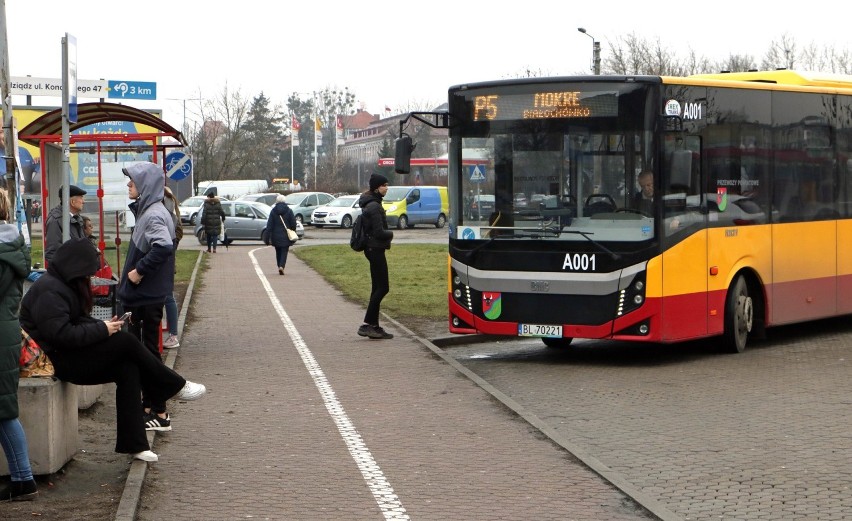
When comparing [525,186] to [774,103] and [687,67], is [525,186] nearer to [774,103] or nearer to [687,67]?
[774,103]

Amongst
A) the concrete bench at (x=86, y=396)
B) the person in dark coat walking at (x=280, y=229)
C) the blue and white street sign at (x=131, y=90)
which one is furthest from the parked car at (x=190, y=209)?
the concrete bench at (x=86, y=396)

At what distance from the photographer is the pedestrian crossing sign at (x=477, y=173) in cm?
1345

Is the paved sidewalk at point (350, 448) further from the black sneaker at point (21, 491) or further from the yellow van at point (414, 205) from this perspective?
the yellow van at point (414, 205)

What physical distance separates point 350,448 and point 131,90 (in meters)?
24.6

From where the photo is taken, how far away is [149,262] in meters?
9.26

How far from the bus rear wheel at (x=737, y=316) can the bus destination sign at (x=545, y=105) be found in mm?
2505

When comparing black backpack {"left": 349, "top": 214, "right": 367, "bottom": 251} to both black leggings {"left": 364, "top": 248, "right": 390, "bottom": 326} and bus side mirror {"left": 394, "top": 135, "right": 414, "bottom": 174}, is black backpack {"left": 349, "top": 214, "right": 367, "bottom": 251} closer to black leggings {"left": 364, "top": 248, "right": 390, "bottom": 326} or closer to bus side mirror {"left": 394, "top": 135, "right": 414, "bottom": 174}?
black leggings {"left": 364, "top": 248, "right": 390, "bottom": 326}

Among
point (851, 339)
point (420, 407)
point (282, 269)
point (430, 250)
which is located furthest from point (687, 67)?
point (420, 407)

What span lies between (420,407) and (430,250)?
1083 inches

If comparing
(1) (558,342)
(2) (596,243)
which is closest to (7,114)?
(2) (596,243)

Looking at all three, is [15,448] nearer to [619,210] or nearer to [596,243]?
[596,243]

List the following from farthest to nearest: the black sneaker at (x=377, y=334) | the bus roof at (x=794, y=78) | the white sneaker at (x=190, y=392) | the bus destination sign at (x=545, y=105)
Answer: the bus roof at (x=794, y=78), the black sneaker at (x=377, y=334), the bus destination sign at (x=545, y=105), the white sneaker at (x=190, y=392)

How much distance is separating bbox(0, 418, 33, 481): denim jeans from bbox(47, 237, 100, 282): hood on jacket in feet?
3.12

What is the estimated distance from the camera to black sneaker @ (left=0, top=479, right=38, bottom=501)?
6.91 meters
